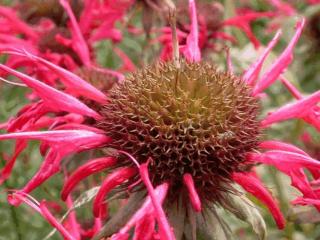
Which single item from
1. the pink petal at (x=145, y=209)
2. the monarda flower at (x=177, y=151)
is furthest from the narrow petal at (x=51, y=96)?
the pink petal at (x=145, y=209)

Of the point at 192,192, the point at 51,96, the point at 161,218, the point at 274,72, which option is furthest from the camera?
the point at 274,72

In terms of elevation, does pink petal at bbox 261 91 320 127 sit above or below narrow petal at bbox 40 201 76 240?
above

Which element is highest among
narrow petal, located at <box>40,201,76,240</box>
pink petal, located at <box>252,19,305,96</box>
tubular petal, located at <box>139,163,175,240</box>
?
pink petal, located at <box>252,19,305,96</box>

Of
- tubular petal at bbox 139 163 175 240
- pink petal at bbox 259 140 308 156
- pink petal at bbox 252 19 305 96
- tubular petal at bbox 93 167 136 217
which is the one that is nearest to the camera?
tubular petal at bbox 139 163 175 240

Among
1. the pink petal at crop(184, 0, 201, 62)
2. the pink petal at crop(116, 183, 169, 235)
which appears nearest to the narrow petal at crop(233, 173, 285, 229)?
the pink petal at crop(116, 183, 169, 235)

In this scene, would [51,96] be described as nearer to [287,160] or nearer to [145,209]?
[145,209]

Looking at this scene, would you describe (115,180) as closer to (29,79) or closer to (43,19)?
(29,79)

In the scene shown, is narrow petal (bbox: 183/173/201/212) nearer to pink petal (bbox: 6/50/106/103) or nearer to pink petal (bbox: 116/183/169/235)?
pink petal (bbox: 116/183/169/235)

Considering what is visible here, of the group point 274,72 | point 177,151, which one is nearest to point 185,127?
point 177,151
